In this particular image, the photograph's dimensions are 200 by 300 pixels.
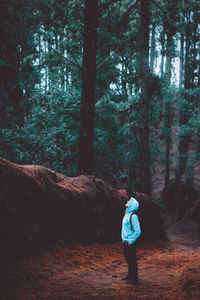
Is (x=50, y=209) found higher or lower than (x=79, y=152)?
lower

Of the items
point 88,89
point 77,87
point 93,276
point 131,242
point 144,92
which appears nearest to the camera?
point 131,242

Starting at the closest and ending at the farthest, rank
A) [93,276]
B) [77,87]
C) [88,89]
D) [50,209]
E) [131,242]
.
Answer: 1. [131,242]
2. [93,276]
3. [50,209]
4. [88,89]
5. [77,87]

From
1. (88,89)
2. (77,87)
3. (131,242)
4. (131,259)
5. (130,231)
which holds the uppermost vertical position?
(77,87)

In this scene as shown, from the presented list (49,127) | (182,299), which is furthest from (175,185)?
(182,299)

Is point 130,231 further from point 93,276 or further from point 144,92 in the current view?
point 144,92

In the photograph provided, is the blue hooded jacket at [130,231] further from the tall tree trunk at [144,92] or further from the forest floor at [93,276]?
the tall tree trunk at [144,92]

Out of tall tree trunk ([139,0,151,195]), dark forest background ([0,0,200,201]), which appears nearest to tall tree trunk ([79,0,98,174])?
dark forest background ([0,0,200,201])

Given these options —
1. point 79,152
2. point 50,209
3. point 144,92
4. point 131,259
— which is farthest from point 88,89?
point 131,259

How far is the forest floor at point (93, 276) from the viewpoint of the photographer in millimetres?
4336

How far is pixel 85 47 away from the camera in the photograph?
9.76 m

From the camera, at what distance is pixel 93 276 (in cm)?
588

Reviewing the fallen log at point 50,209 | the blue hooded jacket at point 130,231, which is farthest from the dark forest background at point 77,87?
the blue hooded jacket at point 130,231

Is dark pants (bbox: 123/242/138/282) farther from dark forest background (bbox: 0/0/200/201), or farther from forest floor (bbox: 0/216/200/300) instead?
dark forest background (bbox: 0/0/200/201)

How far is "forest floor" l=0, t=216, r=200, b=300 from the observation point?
14.2 ft
